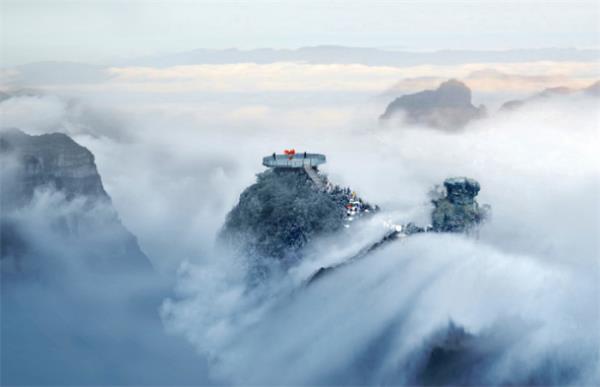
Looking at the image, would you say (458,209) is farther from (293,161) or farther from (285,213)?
(293,161)

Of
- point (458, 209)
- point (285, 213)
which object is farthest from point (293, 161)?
point (458, 209)

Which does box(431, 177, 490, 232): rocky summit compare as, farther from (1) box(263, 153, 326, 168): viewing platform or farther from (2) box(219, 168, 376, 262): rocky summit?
(1) box(263, 153, 326, 168): viewing platform

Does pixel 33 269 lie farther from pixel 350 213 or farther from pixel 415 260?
pixel 415 260

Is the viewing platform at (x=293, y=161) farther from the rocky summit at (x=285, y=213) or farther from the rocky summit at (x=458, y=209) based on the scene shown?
the rocky summit at (x=458, y=209)

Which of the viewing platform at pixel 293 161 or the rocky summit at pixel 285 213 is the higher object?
the viewing platform at pixel 293 161

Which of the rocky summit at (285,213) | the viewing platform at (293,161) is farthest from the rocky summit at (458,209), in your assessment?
the viewing platform at (293,161)

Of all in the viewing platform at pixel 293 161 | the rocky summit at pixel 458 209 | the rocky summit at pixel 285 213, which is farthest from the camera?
the viewing platform at pixel 293 161
